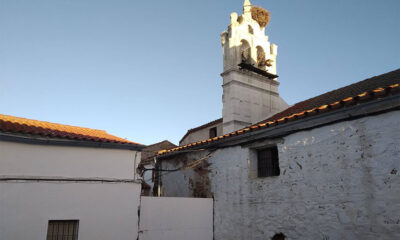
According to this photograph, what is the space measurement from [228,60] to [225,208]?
7379mm

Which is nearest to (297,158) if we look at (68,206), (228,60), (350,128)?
(350,128)

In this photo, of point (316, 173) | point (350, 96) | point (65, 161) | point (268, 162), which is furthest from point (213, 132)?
point (65, 161)

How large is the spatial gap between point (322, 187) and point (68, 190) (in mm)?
6228

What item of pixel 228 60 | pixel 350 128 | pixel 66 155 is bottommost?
pixel 66 155

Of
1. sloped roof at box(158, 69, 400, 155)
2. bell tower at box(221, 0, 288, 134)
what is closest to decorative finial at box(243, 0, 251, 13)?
bell tower at box(221, 0, 288, 134)

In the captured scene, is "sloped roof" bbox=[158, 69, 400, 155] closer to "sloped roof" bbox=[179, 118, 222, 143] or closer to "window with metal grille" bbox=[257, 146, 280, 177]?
"window with metal grille" bbox=[257, 146, 280, 177]

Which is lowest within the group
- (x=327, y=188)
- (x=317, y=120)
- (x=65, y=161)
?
(x=327, y=188)

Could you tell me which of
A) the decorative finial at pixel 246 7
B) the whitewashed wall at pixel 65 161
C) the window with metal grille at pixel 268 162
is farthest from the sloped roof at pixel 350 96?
the decorative finial at pixel 246 7

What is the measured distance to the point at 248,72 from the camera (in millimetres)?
14273

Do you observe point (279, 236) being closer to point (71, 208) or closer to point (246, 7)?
point (71, 208)

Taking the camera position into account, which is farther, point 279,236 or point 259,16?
point 259,16

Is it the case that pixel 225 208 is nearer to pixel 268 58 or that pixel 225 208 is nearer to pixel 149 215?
pixel 149 215

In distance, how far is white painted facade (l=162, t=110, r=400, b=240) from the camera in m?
6.19

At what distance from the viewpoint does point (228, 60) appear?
1449 centimetres
